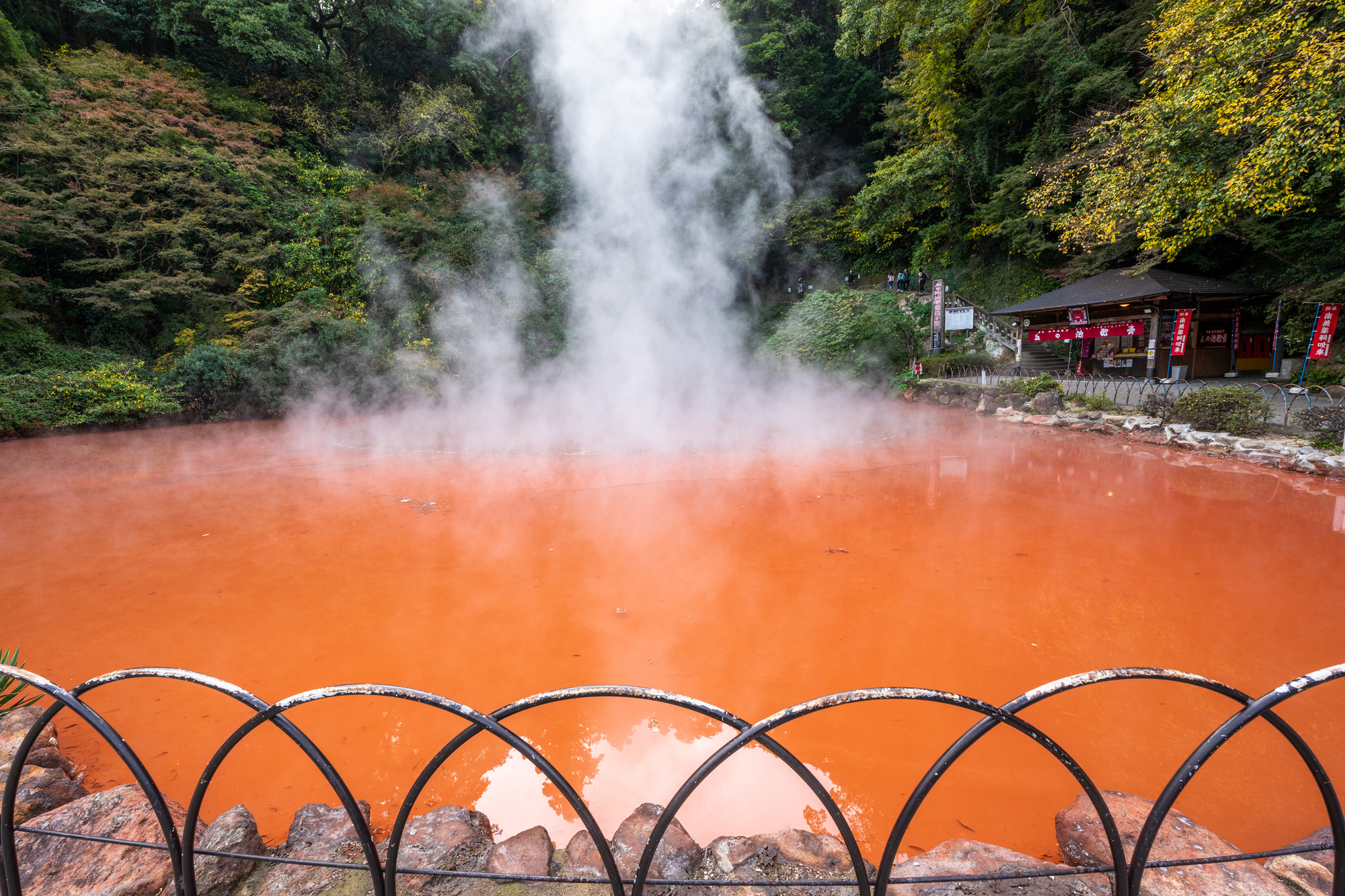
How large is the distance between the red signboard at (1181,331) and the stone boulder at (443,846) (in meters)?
14.3

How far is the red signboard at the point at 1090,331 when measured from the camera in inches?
460

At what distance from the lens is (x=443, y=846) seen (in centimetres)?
172

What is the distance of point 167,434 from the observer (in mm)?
10133

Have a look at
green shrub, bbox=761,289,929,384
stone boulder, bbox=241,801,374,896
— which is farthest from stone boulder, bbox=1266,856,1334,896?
green shrub, bbox=761,289,929,384

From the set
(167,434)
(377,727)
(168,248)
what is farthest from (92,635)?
(168,248)

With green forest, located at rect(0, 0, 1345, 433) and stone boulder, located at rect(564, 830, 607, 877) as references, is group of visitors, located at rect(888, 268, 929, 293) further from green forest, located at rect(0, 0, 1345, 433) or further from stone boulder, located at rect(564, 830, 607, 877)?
stone boulder, located at rect(564, 830, 607, 877)

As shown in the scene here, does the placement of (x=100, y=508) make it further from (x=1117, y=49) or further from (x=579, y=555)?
(x=1117, y=49)

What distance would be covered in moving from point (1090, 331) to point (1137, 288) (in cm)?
135

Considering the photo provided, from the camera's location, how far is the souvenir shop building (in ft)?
36.2

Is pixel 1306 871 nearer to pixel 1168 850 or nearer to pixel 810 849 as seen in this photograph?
pixel 1168 850

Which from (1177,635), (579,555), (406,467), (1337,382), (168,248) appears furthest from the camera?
(168,248)

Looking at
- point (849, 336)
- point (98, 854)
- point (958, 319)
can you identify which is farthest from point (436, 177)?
point (98, 854)

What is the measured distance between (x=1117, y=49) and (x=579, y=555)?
17096 mm

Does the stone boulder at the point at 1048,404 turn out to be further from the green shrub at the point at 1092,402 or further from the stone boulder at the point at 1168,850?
the stone boulder at the point at 1168,850
